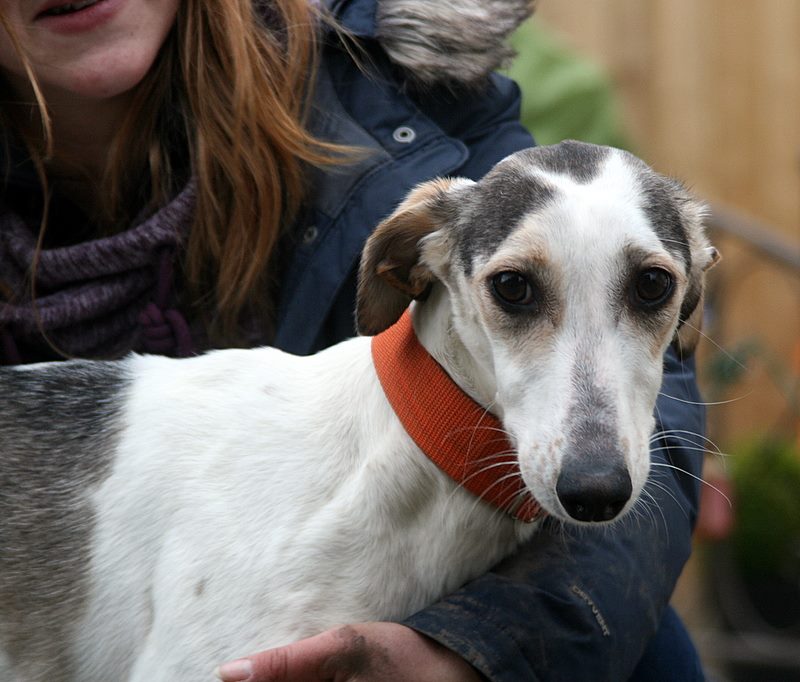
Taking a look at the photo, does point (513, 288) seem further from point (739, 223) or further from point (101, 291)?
point (739, 223)

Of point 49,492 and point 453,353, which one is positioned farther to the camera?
point 49,492

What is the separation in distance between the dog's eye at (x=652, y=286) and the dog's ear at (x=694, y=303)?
0.55ft

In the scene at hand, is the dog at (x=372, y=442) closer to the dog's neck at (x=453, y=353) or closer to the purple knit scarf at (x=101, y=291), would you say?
the dog's neck at (x=453, y=353)

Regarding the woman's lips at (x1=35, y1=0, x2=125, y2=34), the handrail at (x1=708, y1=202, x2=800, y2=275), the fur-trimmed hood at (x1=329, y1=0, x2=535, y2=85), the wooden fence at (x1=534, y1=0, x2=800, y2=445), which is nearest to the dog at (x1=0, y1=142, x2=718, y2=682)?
the fur-trimmed hood at (x1=329, y1=0, x2=535, y2=85)

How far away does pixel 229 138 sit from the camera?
2545mm

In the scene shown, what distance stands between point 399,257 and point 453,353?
19cm

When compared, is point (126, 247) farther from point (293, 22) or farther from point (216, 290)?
point (293, 22)

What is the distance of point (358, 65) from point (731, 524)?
129 inches

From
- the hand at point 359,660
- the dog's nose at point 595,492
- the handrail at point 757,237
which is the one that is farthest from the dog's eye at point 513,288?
the handrail at point 757,237

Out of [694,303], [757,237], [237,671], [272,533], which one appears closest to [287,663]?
[237,671]

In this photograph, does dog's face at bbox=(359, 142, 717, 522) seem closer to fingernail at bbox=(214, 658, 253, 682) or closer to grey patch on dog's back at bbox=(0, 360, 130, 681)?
fingernail at bbox=(214, 658, 253, 682)

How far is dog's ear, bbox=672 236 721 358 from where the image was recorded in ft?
6.90

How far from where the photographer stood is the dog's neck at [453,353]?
6.62 feet

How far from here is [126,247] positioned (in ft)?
8.25
